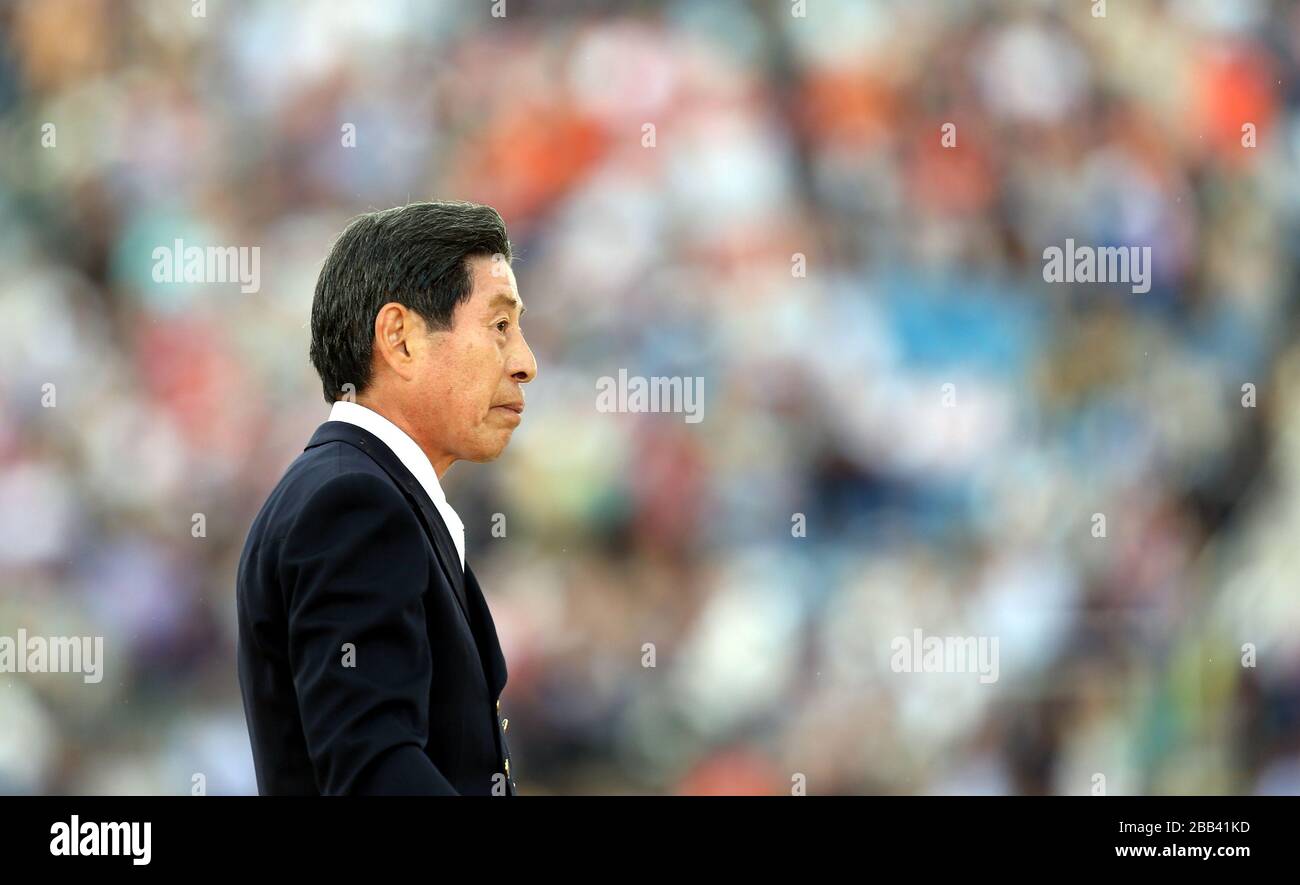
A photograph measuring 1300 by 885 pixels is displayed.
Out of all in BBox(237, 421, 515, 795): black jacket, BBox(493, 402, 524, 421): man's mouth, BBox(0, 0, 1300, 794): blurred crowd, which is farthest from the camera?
BBox(0, 0, 1300, 794): blurred crowd

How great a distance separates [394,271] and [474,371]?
0.11m

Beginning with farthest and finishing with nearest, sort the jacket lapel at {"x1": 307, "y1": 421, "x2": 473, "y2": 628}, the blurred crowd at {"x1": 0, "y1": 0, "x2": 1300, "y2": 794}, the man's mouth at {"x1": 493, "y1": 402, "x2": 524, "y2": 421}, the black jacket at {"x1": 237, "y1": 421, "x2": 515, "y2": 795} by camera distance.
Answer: the blurred crowd at {"x1": 0, "y1": 0, "x2": 1300, "y2": 794} < the man's mouth at {"x1": 493, "y1": 402, "x2": 524, "y2": 421} < the jacket lapel at {"x1": 307, "y1": 421, "x2": 473, "y2": 628} < the black jacket at {"x1": 237, "y1": 421, "x2": 515, "y2": 795}

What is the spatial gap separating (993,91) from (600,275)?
3.65 feet

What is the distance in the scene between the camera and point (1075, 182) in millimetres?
3707

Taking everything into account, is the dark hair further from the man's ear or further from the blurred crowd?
the blurred crowd

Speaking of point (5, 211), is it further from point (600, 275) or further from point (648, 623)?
point (648, 623)

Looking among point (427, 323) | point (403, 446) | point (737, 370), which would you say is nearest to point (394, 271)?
point (427, 323)

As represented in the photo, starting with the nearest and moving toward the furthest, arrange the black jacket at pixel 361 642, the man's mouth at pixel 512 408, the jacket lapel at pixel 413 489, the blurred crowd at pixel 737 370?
the black jacket at pixel 361 642 → the jacket lapel at pixel 413 489 → the man's mouth at pixel 512 408 → the blurred crowd at pixel 737 370

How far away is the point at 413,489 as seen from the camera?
3.93 ft

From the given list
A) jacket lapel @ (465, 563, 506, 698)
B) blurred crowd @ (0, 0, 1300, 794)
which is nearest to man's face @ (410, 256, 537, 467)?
jacket lapel @ (465, 563, 506, 698)

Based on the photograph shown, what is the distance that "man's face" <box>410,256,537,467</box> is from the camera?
1273 mm

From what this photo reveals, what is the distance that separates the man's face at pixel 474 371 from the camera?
1273mm

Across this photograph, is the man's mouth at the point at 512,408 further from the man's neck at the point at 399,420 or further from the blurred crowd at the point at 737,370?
the blurred crowd at the point at 737,370

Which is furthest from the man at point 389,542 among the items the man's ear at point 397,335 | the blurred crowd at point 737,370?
the blurred crowd at point 737,370
